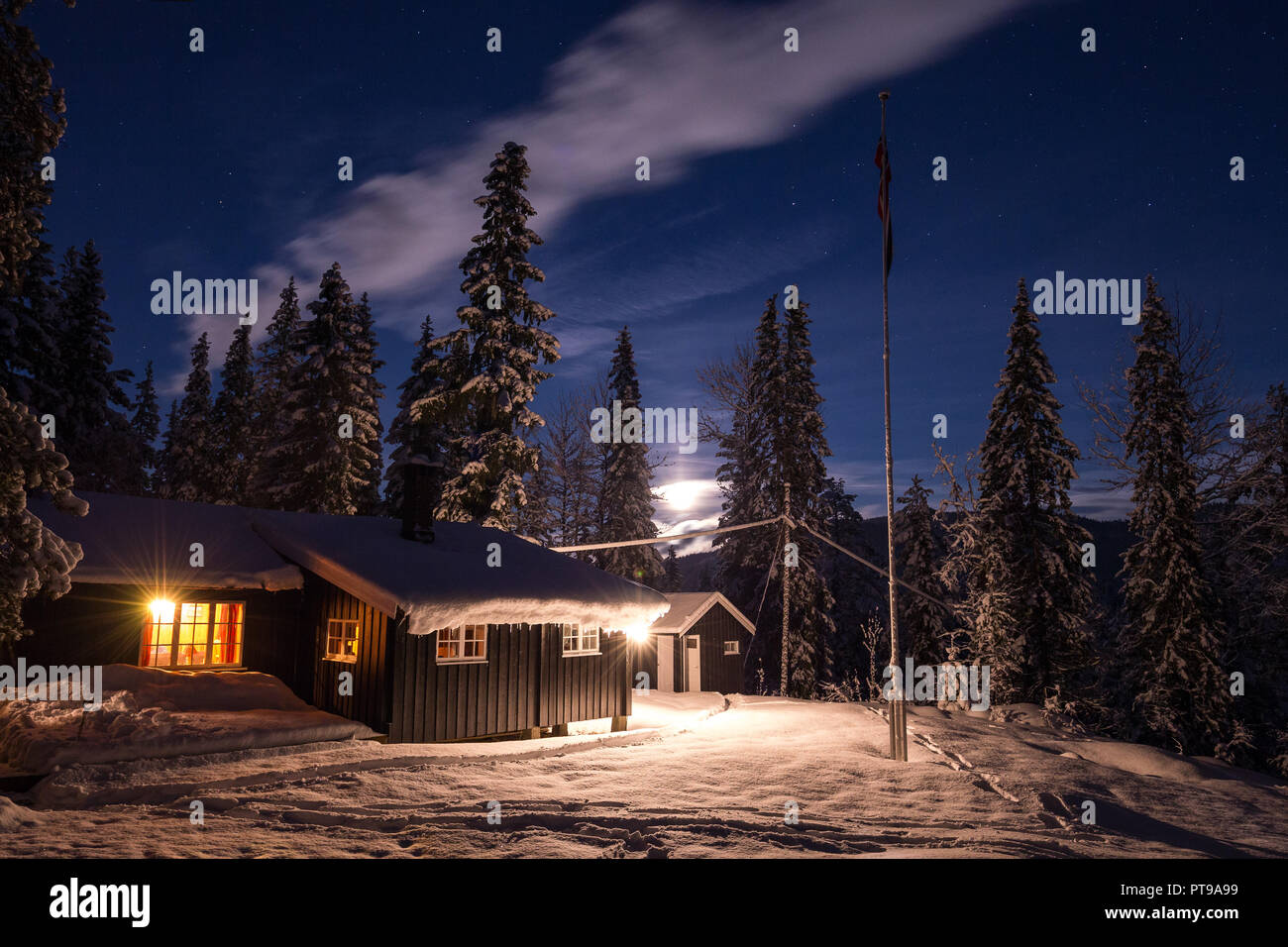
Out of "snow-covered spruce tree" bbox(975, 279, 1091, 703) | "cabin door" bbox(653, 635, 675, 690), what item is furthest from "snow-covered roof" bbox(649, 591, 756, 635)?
"snow-covered spruce tree" bbox(975, 279, 1091, 703)

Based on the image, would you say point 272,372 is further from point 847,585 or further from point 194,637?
point 847,585

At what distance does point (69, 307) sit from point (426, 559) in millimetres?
24773

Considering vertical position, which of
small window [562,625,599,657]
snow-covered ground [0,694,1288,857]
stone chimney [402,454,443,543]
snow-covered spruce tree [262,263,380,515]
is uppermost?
snow-covered spruce tree [262,263,380,515]

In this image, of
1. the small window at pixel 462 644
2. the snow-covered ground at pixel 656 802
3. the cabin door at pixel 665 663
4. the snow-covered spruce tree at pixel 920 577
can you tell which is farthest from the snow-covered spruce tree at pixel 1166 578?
the small window at pixel 462 644

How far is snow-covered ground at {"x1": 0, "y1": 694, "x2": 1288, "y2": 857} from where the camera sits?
720cm

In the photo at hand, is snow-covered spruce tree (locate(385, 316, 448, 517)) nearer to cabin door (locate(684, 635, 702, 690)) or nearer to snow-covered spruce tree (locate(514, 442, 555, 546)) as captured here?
snow-covered spruce tree (locate(514, 442, 555, 546))

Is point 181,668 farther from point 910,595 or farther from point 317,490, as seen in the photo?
point 910,595

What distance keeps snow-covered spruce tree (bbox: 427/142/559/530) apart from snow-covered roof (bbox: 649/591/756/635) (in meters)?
9.28

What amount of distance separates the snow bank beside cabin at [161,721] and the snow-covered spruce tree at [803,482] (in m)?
23.3

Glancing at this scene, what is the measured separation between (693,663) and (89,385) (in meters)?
27.0

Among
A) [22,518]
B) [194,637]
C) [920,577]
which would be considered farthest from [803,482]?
[22,518]

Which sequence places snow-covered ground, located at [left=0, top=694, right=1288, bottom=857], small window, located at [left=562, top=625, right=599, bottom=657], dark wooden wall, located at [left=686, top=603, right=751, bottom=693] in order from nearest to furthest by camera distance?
snow-covered ground, located at [left=0, top=694, right=1288, bottom=857] < small window, located at [left=562, top=625, right=599, bottom=657] < dark wooden wall, located at [left=686, top=603, right=751, bottom=693]
